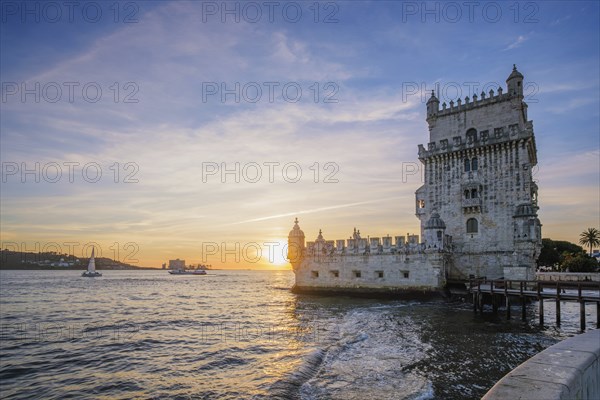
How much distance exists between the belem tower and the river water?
692 cm

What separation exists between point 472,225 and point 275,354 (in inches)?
1025

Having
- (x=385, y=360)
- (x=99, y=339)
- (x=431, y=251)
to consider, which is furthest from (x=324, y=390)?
(x=431, y=251)

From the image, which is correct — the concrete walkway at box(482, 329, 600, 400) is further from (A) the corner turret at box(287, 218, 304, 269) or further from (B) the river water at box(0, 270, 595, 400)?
(A) the corner turret at box(287, 218, 304, 269)

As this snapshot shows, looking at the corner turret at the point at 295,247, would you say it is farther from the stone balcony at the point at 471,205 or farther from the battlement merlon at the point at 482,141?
the stone balcony at the point at 471,205

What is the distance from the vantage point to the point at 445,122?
126 ft

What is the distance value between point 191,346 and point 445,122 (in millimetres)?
32011

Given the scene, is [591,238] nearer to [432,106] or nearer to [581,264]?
[581,264]

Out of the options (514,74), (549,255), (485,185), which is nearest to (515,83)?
(514,74)

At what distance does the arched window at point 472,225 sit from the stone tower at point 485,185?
8cm

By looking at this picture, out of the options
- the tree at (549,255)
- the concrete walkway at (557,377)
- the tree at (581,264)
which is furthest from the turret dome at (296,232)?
the tree at (549,255)

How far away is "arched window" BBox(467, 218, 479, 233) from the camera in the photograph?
3484cm

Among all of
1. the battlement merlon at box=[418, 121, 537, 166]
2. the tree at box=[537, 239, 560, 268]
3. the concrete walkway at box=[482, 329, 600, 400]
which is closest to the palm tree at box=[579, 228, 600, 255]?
the tree at box=[537, 239, 560, 268]

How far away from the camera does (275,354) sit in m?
15.9

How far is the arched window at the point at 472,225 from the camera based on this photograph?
34844 millimetres
